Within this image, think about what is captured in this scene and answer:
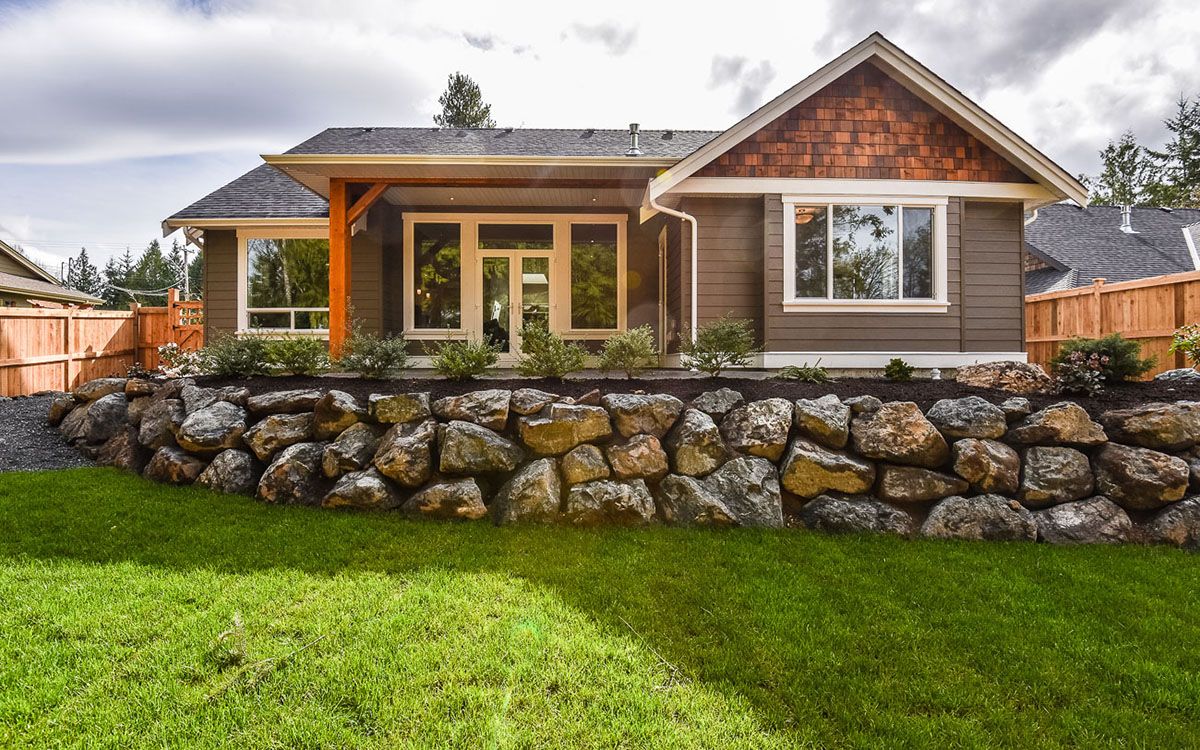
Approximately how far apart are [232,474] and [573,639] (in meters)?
3.46

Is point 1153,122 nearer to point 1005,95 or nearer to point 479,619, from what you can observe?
point 1005,95

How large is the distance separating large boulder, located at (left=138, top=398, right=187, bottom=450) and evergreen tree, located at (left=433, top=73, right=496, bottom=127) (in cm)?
2317

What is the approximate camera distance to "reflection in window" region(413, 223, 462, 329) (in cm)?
986

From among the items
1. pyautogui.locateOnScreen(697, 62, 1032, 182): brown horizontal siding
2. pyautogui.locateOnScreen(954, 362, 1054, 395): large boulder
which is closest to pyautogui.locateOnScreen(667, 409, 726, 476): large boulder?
pyautogui.locateOnScreen(954, 362, 1054, 395): large boulder

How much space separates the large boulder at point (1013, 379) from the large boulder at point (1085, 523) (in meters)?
1.29

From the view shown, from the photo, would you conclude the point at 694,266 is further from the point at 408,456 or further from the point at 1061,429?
the point at 408,456

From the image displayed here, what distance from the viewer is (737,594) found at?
3.00 metres

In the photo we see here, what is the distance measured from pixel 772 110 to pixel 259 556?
7027 millimetres

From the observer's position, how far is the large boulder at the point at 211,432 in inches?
185

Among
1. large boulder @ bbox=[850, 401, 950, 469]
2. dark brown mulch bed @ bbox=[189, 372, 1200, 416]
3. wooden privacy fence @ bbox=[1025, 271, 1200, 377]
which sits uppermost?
wooden privacy fence @ bbox=[1025, 271, 1200, 377]

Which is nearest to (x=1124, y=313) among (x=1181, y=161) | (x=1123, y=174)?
(x=1181, y=161)

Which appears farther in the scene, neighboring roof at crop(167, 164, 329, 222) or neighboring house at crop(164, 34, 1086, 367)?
neighboring roof at crop(167, 164, 329, 222)

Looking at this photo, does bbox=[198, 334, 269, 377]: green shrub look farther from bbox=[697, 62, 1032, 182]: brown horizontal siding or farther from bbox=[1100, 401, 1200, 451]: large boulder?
bbox=[1100, 401, 1200, 451]: large boulder

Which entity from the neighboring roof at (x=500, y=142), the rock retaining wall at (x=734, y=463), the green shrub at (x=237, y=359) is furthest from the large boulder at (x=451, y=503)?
the neighboring roof at (x=500, y=142)
